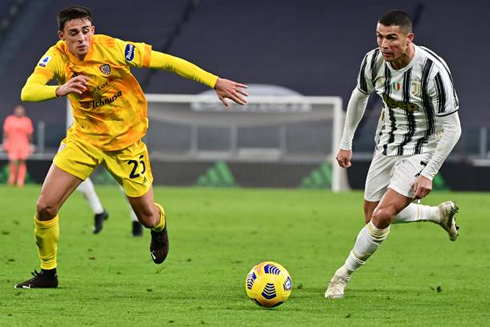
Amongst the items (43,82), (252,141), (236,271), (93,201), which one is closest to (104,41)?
(43,82)

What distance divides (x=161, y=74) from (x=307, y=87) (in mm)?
4332

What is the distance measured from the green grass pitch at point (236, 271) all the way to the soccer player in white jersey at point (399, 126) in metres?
0.52

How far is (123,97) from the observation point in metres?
7.39

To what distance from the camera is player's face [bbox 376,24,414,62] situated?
688cm

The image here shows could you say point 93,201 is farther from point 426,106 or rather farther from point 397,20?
point 397,20

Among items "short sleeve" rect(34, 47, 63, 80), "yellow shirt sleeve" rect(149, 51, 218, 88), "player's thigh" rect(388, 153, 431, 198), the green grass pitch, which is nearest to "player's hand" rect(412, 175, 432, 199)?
"player's thigh" rect(388, 153, 431, 198)

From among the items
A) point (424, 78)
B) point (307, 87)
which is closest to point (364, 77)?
point (424, 78)

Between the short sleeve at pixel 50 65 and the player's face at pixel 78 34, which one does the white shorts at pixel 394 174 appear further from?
the short sleeve at pixel 50 65

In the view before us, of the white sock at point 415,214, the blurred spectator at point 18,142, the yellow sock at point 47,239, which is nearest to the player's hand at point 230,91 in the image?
the yellow sock at point 47,239

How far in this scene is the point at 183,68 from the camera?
23.0 feet

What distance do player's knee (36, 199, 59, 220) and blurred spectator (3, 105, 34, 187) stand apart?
1737cm

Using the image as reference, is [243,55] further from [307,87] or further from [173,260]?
[173,260]

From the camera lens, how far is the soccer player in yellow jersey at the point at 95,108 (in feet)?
22.9

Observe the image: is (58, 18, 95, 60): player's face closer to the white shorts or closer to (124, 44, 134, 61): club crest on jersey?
(124, 44, 134, 61): club crest on jersey
